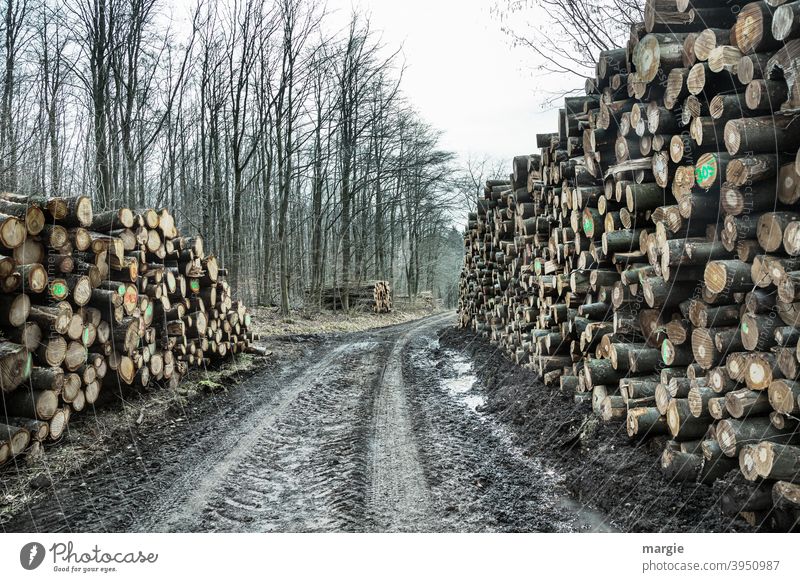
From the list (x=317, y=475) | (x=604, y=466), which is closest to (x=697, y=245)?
(x=604, y=466)

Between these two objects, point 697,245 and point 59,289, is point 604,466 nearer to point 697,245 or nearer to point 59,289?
point 697,245

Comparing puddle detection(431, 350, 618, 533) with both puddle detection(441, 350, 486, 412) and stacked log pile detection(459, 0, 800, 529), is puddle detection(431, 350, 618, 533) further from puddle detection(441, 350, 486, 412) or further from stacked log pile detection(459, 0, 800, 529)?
stacked log pile detection(459, 0, 800, 529)

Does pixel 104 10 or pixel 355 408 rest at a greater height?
pixel 104 10

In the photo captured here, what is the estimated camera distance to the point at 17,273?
174 inches

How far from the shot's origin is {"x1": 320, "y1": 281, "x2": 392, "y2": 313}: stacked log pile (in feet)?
73.7

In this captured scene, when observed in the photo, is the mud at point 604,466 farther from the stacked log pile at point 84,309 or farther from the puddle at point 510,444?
the stacked log pile at point 84,309

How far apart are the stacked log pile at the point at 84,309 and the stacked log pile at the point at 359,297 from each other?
47.7 feet

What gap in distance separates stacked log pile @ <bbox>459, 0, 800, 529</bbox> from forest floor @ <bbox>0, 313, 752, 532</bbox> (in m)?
0.41

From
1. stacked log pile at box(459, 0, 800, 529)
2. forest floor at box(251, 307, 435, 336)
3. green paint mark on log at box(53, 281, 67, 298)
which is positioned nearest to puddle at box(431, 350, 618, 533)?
stacked log pile at box(459, 0, 800, 529)

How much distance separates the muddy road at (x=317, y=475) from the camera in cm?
329

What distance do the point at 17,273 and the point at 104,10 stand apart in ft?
37.3

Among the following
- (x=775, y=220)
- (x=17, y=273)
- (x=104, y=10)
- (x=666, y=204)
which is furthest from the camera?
(x=104, y=10)
